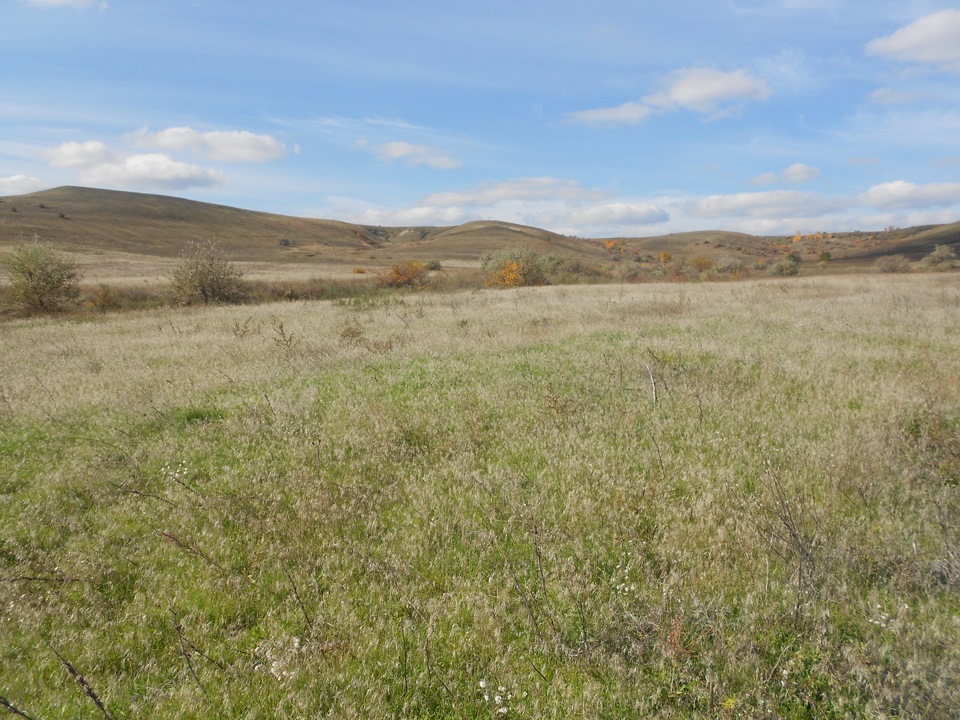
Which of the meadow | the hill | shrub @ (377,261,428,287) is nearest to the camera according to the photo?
the meadow

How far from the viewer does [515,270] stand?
148 feet

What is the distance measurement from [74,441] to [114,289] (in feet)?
99.8

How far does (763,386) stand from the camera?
29.1 ft

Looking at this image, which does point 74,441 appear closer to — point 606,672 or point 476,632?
point 476,632

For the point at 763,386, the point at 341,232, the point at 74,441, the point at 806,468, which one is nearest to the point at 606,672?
the point at 806,468

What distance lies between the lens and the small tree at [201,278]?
2888cm

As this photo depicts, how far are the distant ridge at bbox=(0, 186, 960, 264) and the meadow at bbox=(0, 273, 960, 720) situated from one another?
67.5 meters

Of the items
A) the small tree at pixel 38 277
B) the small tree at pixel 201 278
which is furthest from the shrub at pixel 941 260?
the small tree at pixel 38 277

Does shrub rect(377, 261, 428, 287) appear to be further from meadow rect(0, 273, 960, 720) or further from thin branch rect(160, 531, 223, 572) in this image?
thin branch rect(160, 531, 223, 572)

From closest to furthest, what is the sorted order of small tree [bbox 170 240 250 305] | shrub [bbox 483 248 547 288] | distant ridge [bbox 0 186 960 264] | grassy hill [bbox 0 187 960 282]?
1. small tree [bbox 170 240 250 305]
2. shrub [bbox 483 248 547 288]
3. grassy hill [bbox 0 187 960 282]
4. distant ridge [bbox 0 186 960 264]

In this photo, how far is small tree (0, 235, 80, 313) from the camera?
24469mm

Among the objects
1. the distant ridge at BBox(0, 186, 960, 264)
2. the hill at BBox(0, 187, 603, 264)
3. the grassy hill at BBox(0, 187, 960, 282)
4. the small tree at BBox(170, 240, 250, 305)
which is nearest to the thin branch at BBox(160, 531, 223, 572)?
the small tree at BBox(170, 240, 250, 305)

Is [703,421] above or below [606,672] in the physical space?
above

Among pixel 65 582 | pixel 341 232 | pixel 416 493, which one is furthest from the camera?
pixel 341 232
